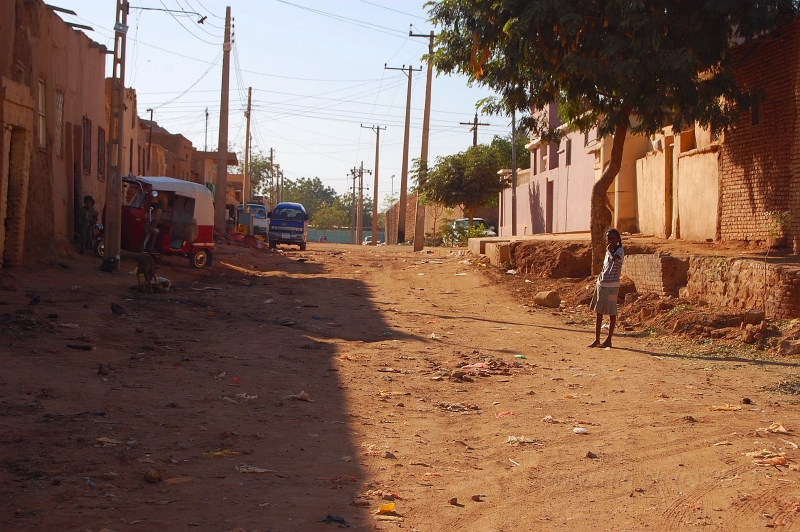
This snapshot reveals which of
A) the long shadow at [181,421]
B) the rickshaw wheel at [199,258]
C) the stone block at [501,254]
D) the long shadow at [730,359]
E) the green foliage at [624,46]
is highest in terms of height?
the green foliage at [624,46]

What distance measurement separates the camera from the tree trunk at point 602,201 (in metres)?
16.5

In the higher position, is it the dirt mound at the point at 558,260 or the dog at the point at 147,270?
the dirt mound at the point at 558,260

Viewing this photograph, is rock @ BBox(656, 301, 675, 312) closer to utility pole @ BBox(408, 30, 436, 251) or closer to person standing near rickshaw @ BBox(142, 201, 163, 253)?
person standing near rickshaw @ BBox(142, 201, 163, 253)

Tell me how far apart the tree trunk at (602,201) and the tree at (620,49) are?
0.15 ft

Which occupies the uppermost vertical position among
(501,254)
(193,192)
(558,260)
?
(193,192)

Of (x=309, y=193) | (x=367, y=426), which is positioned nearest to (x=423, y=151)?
(x=367, y=426)

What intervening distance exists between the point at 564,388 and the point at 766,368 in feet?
9.07

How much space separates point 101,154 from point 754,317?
56.3ft

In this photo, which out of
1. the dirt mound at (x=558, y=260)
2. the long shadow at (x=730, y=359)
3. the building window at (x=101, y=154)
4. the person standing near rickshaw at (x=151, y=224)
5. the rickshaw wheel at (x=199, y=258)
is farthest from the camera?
the building window at (x=101, y=154)

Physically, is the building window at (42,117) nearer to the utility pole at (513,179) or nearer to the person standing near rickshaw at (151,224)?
the person standing near rickshaw at (151,224)

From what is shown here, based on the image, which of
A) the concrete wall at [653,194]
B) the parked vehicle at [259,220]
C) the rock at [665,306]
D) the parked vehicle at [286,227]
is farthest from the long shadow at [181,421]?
the parked vehicle at [259,220]

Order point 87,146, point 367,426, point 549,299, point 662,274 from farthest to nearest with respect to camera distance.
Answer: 1. point 87,146
2. point 549,299
3. point 662,274
4. point 367,426

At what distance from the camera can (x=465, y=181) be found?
142 feet

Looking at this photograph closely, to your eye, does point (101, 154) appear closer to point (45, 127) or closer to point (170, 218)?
point (170, 218)
